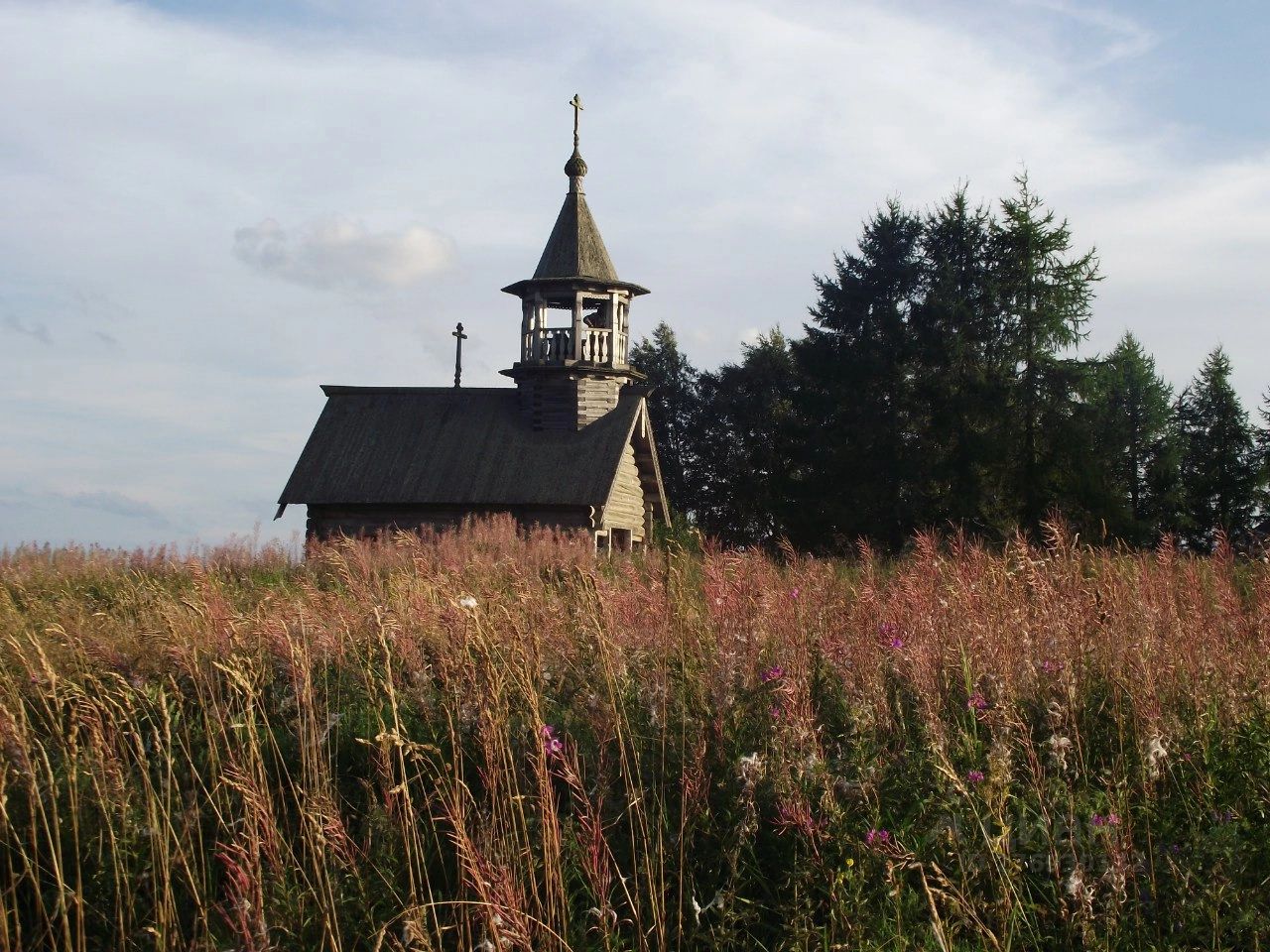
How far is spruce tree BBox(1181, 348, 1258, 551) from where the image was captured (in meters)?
36.0

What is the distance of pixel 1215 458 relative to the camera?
3853cm

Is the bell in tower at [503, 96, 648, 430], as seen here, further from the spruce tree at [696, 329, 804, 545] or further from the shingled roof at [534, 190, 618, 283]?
the spruce tree at [696, 329, 804, 545]

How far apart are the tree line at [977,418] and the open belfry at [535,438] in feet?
13.9

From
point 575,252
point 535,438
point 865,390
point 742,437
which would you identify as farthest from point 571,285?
point 742,437

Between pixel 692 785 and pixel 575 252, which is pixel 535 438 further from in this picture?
pixel 692 785

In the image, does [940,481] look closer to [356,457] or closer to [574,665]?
[356,457]

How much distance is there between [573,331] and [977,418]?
10668 millimetres

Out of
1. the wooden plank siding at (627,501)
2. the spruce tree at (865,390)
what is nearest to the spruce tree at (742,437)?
the spruce tree at (865,390)

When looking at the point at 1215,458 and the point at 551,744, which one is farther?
the point at 1215,458

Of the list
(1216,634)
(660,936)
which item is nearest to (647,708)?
(660,936)

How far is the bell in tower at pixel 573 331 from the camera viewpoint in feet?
94.9

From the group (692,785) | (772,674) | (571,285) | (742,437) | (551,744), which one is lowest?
(692,785)

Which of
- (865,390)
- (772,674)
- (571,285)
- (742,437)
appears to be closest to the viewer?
(772,674)

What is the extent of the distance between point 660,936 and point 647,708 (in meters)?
1.58
